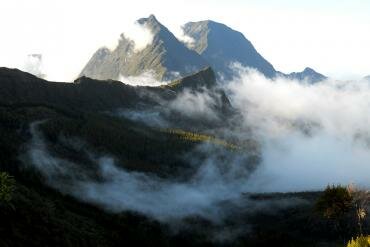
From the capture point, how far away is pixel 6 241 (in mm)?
147500

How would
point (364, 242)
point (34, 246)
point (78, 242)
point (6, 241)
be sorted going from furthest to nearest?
1. point (78, 242)
2. point (34, 246)
3. point (6, 241)
4. point (364, 242)

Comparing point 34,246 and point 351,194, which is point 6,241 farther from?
point 351,194

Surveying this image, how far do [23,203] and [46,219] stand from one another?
8999 millimetres

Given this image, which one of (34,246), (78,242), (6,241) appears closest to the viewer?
(6,241)

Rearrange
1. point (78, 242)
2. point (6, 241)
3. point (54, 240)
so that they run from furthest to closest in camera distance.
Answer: point (78, 242), point (54, 240), point (6, 241)

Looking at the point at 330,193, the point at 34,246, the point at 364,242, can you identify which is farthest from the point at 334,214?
the point at 34,246

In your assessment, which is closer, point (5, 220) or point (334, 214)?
point (5, 220)

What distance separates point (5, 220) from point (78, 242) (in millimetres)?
31384

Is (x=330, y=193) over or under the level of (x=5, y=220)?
over

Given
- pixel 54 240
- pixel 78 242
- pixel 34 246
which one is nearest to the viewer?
pixel 34 246

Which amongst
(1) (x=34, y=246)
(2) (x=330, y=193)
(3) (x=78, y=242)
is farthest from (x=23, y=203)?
(2) (x=330, y=193)

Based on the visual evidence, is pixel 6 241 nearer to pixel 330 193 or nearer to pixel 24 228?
pixel 24 228

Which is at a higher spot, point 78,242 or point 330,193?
point 330,193

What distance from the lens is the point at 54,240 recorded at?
567ft
